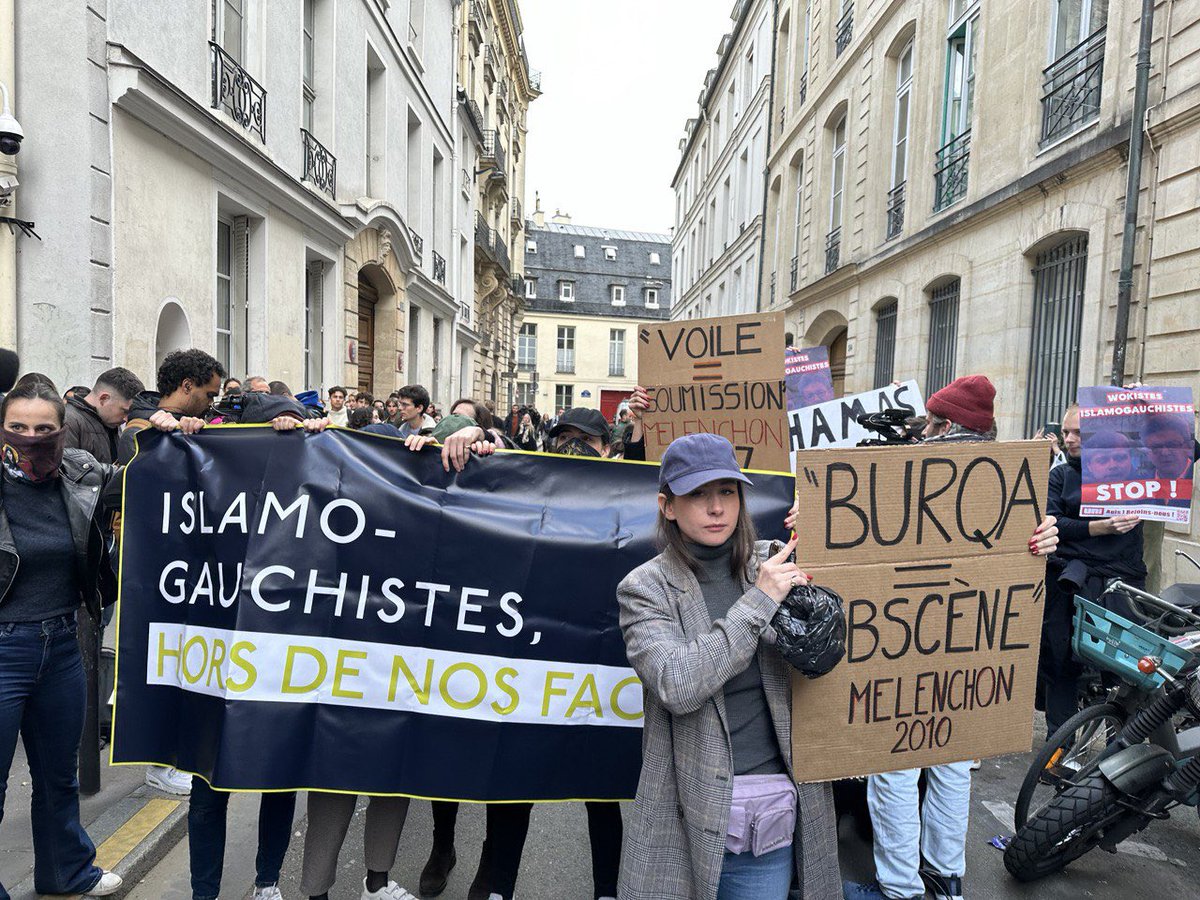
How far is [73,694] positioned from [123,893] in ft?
2.92

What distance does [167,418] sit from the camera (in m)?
2.94

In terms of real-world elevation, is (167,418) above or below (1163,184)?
below

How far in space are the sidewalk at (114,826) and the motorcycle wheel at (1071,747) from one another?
371cm

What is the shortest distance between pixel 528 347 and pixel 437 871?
5278cm

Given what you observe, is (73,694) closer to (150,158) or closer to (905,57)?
(150,158)

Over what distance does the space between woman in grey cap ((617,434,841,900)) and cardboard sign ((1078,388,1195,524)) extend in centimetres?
290

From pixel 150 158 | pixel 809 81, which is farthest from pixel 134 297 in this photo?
pixel 809 81

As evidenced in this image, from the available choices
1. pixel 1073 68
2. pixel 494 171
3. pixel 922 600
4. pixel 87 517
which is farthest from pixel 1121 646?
pixel 494 171

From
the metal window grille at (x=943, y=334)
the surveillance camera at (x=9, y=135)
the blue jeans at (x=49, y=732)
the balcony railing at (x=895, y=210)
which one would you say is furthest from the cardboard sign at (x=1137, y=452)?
the balcony railing at (x=895, y=210)

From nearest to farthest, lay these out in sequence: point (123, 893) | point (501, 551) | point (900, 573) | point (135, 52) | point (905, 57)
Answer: point (900, 573) → point (501, 551) → point (123, 893) → point (135, 52) → point (905, 57)

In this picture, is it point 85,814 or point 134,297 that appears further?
point 134,297

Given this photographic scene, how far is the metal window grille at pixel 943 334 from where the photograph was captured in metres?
11.8

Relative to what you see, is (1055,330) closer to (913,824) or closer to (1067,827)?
(1067,827)

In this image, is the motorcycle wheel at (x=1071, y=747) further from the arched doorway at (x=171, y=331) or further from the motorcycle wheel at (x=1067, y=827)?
the arched doorway at (x=171, y=331)
